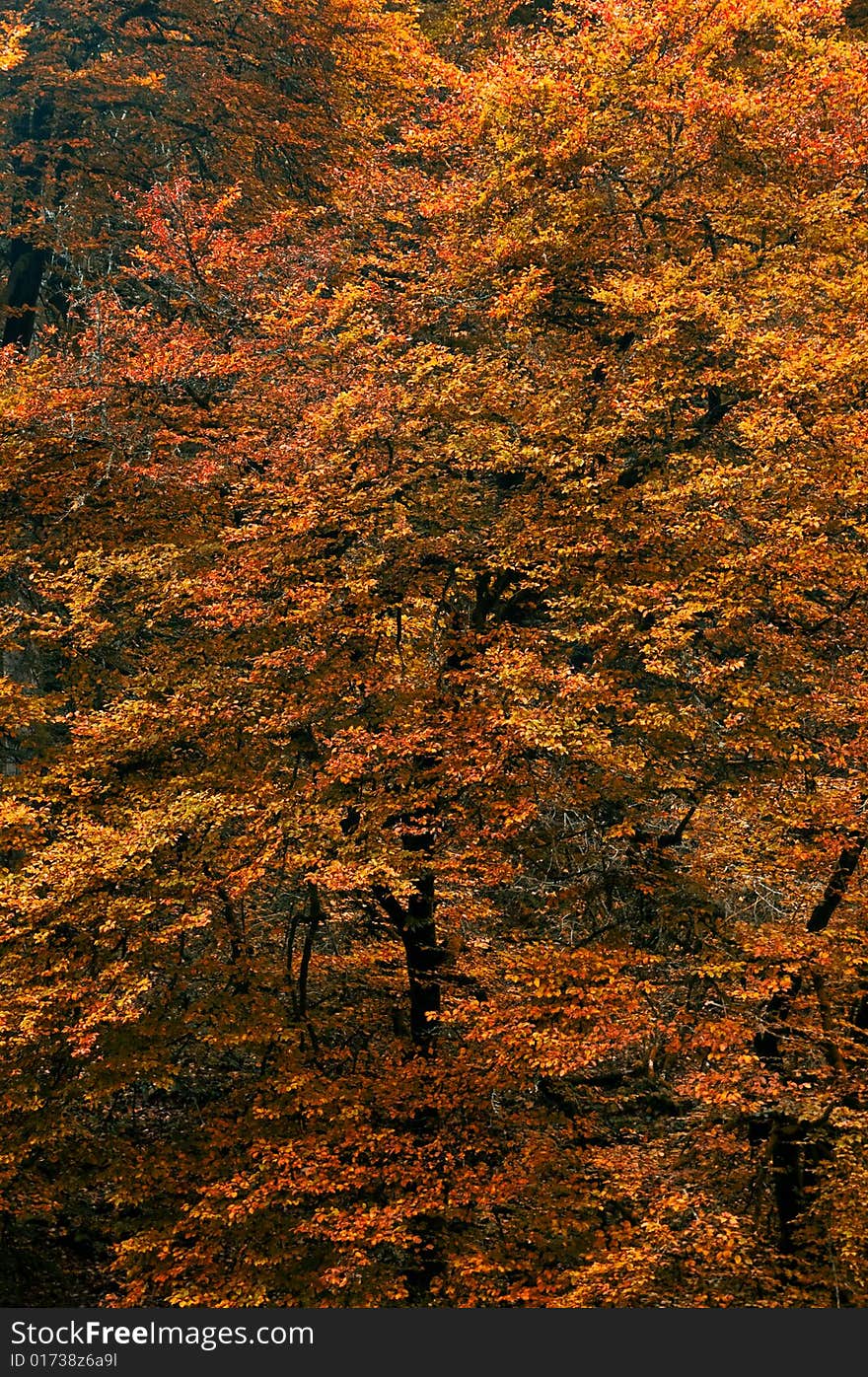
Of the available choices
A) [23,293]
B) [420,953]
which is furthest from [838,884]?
[23,293]

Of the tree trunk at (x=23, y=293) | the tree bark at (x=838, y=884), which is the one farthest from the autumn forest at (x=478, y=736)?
the tree trunk at (x=23, y=293)

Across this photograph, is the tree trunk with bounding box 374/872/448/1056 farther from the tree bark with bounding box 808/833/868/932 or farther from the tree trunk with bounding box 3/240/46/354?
the tree trunk with bounding box 3/240/46/354

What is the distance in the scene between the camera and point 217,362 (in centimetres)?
1736

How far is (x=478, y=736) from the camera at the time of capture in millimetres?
14117

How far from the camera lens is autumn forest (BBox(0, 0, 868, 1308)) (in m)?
13.3

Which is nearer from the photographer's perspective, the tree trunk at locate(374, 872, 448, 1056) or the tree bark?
the tree bark

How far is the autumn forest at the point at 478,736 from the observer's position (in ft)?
43.5

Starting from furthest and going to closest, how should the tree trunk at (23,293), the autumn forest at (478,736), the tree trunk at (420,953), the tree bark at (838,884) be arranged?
the tree trunk at (23,293) → the tree trunk at (420,953) → the autumn forest at (478,736) → the tree bark at (838,884)

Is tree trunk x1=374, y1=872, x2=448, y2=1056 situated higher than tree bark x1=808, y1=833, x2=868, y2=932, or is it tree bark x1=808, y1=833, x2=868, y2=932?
tree bark x1=808, y1=833, x2=868, y2=932

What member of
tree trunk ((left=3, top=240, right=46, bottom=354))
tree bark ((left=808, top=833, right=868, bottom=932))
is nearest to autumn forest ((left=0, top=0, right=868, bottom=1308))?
tree bark ((left=808, top=833, right=868, bottom=932))

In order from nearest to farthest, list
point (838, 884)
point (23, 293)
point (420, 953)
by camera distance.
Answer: point (838, 884)
point (420, 953)
point (23, 293)

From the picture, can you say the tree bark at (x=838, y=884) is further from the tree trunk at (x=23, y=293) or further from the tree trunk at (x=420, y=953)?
the tree trunk at (x=23, y=293)

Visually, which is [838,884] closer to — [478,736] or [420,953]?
[478,736]

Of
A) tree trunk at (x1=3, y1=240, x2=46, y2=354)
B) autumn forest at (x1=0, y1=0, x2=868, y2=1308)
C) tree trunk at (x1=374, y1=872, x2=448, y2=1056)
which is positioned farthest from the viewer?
tree trunk at (x1=3, y1=240, x2=46, y2=354)
